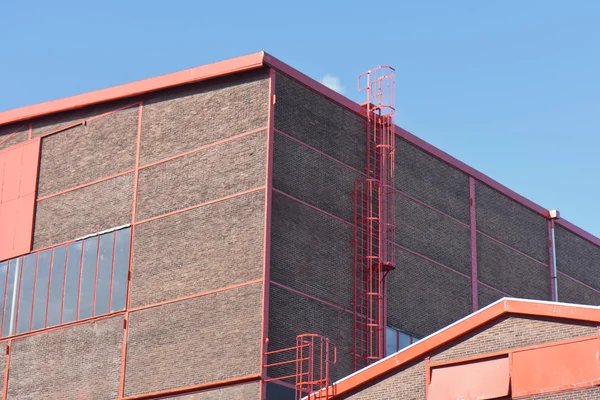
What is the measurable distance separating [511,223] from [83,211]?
18.5 meters

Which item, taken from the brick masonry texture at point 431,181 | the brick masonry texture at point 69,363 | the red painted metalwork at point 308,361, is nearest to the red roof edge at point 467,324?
the red painted metalwork at point 308,361

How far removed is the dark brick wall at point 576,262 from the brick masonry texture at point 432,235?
7.31m

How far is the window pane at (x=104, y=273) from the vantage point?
133 feet

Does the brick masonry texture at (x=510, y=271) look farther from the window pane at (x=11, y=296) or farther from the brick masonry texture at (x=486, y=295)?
the window pane at (x=11, y=296)

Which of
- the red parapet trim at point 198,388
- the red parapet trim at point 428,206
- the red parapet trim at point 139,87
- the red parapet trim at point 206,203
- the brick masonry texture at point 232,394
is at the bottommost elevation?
the brick masonry texture at point 232,394

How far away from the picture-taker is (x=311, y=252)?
38.1 meters

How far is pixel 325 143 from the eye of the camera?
39812 millimetres

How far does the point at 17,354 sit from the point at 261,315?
471 inches

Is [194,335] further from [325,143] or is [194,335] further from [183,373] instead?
[325,143]

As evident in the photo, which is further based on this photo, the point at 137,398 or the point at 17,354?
the point at 17,354

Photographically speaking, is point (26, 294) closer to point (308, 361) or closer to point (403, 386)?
point (308, 361)

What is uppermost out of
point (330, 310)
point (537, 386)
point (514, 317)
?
point (330, 310)

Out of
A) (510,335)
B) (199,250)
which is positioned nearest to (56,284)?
(199,250)

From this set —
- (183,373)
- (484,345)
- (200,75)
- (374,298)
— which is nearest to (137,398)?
(183,373)
